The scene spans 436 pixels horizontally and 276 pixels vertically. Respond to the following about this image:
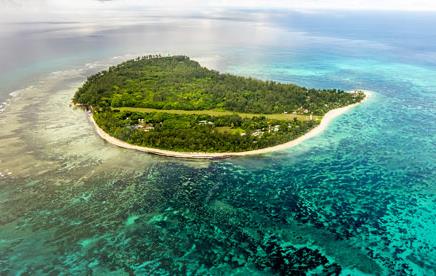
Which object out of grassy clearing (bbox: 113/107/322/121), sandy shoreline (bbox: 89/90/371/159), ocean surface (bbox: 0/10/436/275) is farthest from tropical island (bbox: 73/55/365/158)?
ocean surface (bbox: 0/10/436/275)

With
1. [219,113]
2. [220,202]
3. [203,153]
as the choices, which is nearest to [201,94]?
[219,113]

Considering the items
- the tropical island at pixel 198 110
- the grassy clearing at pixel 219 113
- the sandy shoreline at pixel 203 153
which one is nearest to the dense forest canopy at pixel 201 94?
the tropical island at pixel 198 110

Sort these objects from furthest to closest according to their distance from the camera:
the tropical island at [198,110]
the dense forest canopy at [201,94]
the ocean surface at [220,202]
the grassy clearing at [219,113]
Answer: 1. the dense forest canopy at [201,94]
2. the grassy clearing at [219,113]
3. the tropical island at [198,110]
4. the ocean surface at [220,202]

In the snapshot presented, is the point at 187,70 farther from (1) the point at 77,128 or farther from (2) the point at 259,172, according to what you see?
(2) the point at 259,172

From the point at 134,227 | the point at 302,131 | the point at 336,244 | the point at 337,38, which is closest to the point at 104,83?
the point at 302,131

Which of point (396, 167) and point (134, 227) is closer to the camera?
point (134, 227)

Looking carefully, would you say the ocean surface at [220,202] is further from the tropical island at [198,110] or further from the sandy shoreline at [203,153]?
the tropical island at [198,110]

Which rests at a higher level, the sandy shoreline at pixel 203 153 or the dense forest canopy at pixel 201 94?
the dense forest canopy at pixel 201 94
